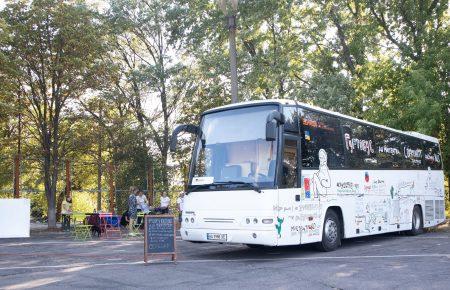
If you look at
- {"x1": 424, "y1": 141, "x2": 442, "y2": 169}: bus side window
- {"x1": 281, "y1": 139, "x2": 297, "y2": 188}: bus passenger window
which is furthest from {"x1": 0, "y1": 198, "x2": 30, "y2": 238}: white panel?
{"x1": 424, "y1": 141, "x2": 442, "y2": 169}: bus side window

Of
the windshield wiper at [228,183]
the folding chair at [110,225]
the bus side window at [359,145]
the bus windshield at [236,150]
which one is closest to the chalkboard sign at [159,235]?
the windshield wiper at [228,183]

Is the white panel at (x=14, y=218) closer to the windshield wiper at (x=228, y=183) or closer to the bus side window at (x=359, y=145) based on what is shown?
the windshield wiper at (x=228, y=183)

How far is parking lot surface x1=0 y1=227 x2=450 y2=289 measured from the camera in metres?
9.03

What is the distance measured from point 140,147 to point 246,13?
969 centimetres

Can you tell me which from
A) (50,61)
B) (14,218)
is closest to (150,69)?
(50,61)

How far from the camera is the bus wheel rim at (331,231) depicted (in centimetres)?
1361

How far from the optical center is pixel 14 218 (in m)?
18.0

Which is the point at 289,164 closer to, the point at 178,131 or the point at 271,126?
the point at 271,126

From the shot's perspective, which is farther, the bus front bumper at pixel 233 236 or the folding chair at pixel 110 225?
the folding chair at pixel 110 225

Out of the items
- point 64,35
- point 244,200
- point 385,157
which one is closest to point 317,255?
point 244,200

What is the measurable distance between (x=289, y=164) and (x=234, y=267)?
270 cm

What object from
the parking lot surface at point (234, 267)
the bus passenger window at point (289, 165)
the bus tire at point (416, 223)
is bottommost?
the parking lot surface at point (234, 267)

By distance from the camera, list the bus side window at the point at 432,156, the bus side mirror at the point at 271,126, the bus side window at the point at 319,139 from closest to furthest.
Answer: the bus side mirror at the point at 271,126, the bus side window at the point at 319,139, the bus side window at the point at 432,156

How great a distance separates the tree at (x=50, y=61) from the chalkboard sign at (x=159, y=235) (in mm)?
14561
